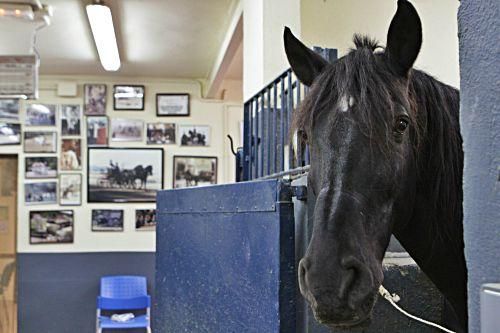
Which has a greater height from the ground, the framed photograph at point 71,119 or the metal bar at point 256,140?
the framed photograph at point 71,119

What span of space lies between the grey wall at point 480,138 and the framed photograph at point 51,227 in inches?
244

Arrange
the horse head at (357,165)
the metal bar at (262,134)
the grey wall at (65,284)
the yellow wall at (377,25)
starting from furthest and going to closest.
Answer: the grey wall at (65,284), the yellow wall at (377,25), the metal bar at (262,134), the horse head at (357,165)

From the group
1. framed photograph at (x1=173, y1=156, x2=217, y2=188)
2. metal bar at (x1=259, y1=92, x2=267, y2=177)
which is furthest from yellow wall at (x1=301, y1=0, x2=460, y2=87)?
framed photograph at (x1=173, y1=156, x2=217, y2=188)

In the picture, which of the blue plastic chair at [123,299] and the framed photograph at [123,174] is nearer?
the blue plastic chair at [123,299]

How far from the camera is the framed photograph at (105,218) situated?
6492 mm

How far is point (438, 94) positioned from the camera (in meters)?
1.46

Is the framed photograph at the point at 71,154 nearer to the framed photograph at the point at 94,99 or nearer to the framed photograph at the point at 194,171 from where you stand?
the framed photograph at the point at 94,99

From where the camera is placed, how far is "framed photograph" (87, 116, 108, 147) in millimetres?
6547

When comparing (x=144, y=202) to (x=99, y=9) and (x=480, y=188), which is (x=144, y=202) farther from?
(x=480, y=188)

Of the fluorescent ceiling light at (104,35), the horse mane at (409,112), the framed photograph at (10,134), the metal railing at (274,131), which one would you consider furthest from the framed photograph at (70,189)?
the horse mane at (409,112)

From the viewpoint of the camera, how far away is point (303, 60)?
155 cm

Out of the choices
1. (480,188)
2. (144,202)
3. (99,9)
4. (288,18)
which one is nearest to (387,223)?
(480,188)

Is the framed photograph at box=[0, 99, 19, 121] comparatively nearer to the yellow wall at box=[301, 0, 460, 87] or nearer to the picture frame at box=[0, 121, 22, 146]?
the picture frame at box=[0, 121, 22, 146]

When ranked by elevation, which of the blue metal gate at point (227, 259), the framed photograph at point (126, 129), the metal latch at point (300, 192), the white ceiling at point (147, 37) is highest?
the white ceiling at point (147, 37)
